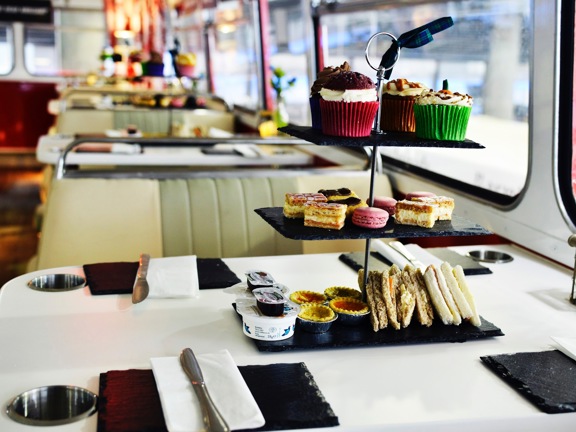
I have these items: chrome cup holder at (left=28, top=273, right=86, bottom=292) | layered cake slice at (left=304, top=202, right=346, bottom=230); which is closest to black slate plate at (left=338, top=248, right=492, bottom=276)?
layered cake slice at (left=304, top=202, right=346, bottom=230)

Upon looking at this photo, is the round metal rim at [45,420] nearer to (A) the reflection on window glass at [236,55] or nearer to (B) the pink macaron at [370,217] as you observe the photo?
(B) the pink macaron at [370,217]

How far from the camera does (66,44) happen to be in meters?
11.5

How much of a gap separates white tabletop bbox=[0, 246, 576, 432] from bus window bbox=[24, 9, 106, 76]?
32.6ft

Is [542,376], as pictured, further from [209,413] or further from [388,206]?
[209,413]

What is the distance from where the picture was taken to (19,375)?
1.35 m

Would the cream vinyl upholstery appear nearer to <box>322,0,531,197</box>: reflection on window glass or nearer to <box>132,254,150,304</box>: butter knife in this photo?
<box>322,0,531,197</box>: reflection on window glass

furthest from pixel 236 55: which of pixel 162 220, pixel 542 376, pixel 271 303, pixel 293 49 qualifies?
pixel 542 376

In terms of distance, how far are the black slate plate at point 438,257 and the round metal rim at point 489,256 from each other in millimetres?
49

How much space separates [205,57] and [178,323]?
753cm

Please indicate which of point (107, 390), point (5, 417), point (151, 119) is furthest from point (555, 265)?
point (151, 119)

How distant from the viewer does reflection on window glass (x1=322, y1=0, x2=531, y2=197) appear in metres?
2.61

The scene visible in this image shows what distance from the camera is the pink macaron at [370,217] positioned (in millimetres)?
1558

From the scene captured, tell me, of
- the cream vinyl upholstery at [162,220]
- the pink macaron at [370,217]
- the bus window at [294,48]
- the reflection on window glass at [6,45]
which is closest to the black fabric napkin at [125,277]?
the pink macaron at [370,217]

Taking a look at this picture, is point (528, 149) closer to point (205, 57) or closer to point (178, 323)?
point (178, 323)
